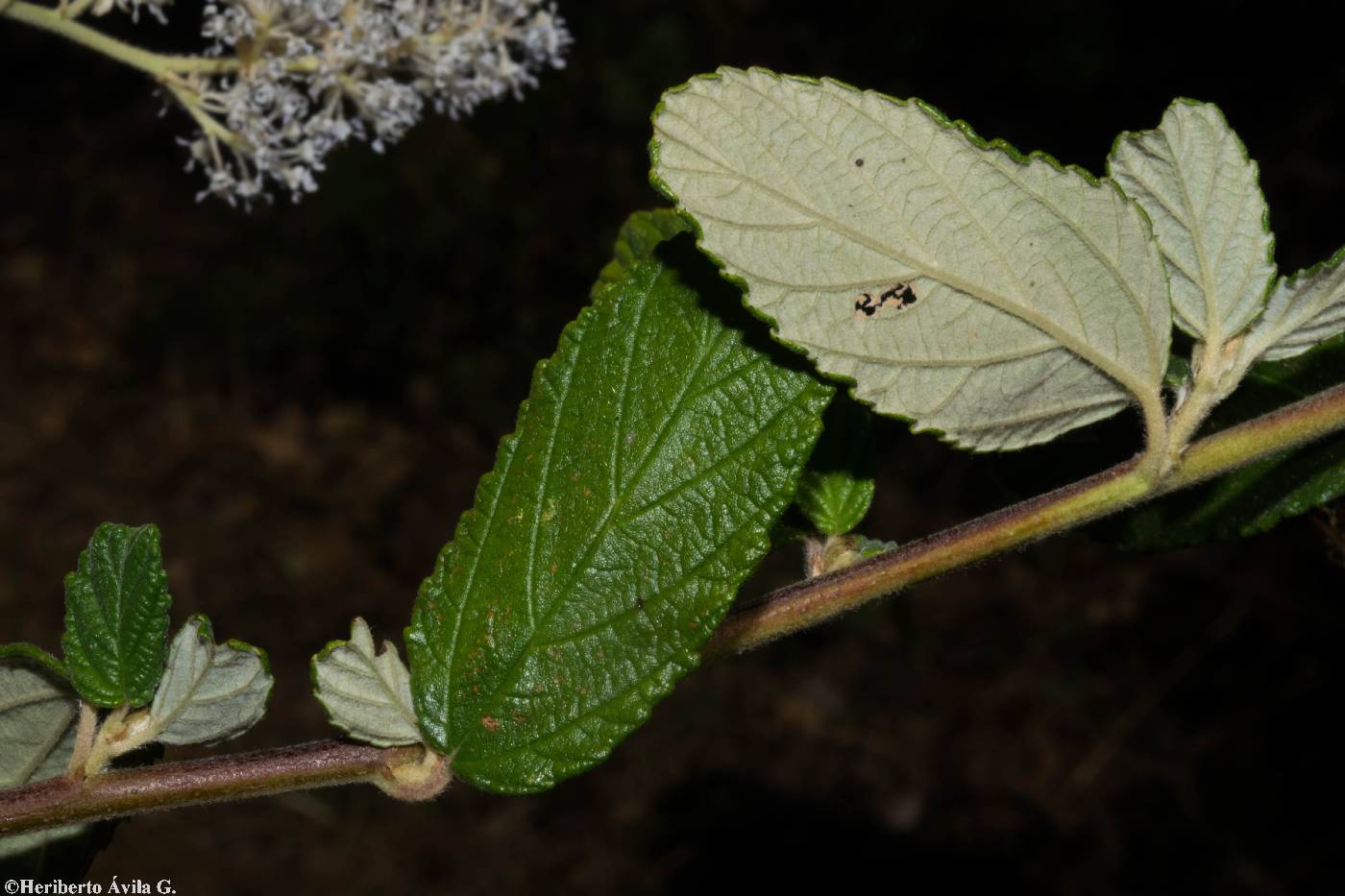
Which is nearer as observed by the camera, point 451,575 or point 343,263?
point 451,575

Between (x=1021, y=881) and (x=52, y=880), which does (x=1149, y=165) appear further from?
(x=1021, y=881)

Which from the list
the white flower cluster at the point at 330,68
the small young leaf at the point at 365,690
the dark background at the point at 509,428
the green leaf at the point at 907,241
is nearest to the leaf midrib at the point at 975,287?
the green leaf at the point at 907,241

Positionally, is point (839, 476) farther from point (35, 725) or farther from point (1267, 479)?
point (35, 725)

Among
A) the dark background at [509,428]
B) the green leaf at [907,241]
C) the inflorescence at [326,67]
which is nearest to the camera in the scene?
the green leaf at [907,241]

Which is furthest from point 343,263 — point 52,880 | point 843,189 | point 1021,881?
point 843,189

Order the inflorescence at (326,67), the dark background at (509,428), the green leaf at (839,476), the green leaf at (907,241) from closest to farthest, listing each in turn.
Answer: the green leaf at (907,241) < the green leaf at (839,476) < the inflorescence at (326,67) < the dark background at (509,428)

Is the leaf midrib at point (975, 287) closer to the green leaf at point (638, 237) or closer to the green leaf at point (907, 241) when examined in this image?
the green leaf at point (907, 241)
